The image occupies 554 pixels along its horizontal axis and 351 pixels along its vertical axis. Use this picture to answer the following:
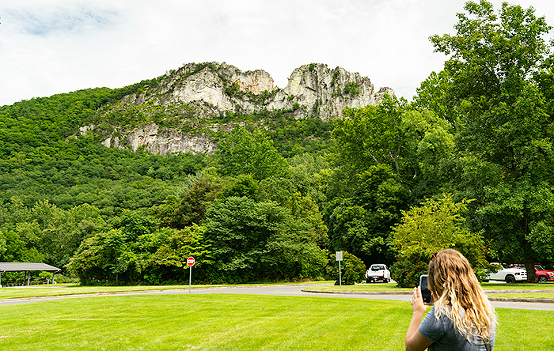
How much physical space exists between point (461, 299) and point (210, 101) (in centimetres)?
15540

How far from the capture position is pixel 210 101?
154 m

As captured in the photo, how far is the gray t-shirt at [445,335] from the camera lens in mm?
2820

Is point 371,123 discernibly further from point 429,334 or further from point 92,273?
point 429,334

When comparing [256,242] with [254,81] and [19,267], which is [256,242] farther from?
[254,81]

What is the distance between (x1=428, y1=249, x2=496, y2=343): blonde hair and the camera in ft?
9.24

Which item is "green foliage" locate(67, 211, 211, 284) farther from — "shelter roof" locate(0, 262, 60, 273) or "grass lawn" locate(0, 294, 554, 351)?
"grass lawn" locate(0, 294, 554, 351)

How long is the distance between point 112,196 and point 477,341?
3338 inches

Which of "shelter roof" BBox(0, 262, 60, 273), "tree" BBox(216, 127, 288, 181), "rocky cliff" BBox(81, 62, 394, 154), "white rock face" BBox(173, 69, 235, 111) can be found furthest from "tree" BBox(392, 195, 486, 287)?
"white rock face" BBox(173, 69, 235, 111)

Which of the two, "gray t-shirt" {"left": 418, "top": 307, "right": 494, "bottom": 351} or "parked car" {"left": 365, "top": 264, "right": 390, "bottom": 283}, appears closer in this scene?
"gray t-shirt" {"left": 418, "top": 307, "right": 494, "bottom": 351}

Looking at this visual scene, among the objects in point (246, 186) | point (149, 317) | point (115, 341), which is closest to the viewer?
point (115, 341)

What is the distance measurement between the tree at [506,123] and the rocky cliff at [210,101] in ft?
295

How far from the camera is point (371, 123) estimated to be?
146 ft

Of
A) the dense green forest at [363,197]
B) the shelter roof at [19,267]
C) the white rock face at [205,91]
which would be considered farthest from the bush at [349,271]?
the white rock face at [205,91]

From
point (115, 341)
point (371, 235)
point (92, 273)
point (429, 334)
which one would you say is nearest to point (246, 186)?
point (371, 235)
